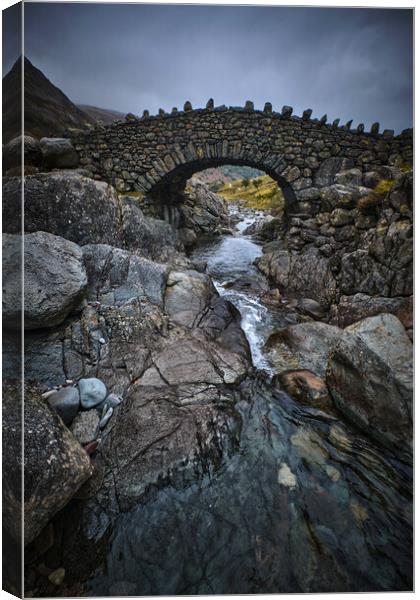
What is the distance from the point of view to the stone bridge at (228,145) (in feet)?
24.5

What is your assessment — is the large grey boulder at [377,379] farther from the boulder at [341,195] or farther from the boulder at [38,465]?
the boulder at [341,195]

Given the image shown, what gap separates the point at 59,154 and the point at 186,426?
8342 mm

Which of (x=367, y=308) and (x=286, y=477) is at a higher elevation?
(x=367, y=308)

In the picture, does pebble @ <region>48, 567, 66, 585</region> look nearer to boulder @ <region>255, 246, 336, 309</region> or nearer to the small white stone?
the small white stone

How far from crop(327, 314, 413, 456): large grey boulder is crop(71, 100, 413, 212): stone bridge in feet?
20.9

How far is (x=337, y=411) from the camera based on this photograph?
11.2 ft

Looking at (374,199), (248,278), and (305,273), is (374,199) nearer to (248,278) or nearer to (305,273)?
(305,273)

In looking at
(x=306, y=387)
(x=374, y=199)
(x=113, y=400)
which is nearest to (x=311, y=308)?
(x=374, y=199)

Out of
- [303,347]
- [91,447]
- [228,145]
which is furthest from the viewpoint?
[228,145]

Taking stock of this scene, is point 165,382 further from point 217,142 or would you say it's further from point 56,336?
point 217,142

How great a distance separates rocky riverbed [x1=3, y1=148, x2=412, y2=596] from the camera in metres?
1.93

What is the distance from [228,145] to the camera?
7949 millimetres

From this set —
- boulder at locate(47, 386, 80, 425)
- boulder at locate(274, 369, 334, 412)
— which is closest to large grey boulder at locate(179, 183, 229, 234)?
boulder at locate(274, 369, 334, 412)

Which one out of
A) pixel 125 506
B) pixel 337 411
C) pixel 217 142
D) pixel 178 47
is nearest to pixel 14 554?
pixel 125 506
